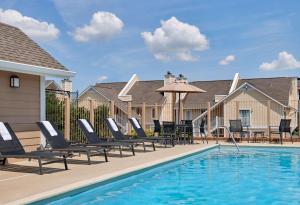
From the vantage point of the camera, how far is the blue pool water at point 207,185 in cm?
764

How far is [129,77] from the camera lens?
55.1 m

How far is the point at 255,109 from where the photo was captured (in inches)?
1583

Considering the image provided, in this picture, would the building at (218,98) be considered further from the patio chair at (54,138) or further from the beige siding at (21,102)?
the patio chair at (54,138)

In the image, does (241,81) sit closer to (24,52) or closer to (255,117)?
(255,117)

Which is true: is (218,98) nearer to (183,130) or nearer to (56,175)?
(183,130)

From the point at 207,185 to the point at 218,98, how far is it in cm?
3906

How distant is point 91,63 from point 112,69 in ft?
12.4

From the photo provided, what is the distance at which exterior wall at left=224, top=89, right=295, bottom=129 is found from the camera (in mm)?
39688

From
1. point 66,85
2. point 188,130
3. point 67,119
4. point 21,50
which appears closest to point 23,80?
point 21,50

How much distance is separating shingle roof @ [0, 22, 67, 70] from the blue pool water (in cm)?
431

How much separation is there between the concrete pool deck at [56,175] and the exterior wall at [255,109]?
2743 cm

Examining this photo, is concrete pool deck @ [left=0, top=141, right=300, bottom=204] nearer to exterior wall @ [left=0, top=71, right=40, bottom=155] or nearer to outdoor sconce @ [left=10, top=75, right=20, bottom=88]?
exterior wall @ [left=0, top=71, right=40, bottom=155]

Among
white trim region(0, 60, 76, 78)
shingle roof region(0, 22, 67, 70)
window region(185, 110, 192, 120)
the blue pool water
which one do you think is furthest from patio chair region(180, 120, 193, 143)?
window region(185, 110, 192, 120)

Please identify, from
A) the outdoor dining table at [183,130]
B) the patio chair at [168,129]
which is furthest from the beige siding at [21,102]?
the outdoor dining table at [183,130]
